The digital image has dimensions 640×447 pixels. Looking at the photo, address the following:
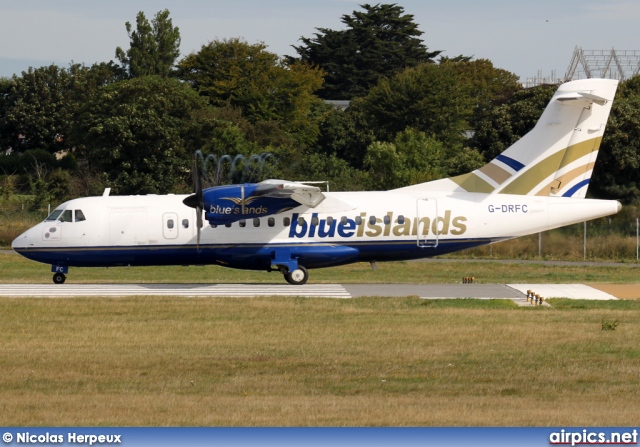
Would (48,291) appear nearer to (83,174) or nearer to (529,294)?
(529,294)

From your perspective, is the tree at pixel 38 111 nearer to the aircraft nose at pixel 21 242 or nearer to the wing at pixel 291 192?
the aircraft nose at pixel 21 242

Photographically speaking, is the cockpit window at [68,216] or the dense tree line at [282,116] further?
the dense tree line at [282,116]

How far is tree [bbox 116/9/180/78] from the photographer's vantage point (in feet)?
328

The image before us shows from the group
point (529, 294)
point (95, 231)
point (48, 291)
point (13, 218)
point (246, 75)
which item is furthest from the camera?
point (246, 75)

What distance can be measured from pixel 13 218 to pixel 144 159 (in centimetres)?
1083

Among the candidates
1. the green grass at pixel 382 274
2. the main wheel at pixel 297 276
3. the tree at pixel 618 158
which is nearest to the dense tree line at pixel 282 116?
the tree at pixel 618 158

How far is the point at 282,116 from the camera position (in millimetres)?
89125

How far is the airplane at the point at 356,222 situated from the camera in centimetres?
3081

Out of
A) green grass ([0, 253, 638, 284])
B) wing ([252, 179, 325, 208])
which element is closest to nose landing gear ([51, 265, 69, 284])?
green grass ([0, 253, 638, 284])

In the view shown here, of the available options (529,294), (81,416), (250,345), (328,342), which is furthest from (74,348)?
(529,294)

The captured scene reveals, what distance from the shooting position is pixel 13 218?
5341 centimetres

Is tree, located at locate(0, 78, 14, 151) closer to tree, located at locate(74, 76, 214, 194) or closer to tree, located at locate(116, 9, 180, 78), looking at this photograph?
tree, located at locate(116, 9, 180, 78)

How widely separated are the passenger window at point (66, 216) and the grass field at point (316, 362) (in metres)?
5.20

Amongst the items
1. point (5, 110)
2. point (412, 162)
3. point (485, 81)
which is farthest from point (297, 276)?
point (485, 81)
